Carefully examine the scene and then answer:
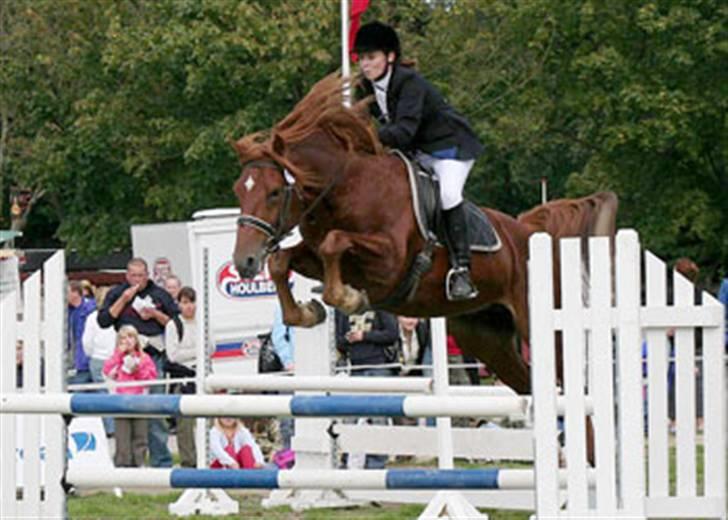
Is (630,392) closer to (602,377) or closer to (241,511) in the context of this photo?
(602,377)

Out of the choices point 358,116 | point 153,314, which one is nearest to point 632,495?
point 358,116

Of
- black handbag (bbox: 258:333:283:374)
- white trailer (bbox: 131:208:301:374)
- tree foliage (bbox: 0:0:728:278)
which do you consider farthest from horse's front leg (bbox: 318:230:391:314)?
tree foliage (bbox: 0:0:728:278)

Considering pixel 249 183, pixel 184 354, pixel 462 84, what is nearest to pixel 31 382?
pixel 249 183

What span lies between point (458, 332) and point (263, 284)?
5459 mm

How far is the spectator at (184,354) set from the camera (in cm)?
1281

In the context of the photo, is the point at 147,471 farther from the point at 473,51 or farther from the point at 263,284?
the point at 473,51

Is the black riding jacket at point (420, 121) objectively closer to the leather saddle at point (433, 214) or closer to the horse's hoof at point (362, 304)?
the leather saddle at point (433, 214)

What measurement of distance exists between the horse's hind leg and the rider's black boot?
512 millimetres

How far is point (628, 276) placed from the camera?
209 inches

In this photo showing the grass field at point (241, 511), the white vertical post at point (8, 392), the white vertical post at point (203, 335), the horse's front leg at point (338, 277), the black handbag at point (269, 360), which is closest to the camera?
the white vertical post at point (8, 392)

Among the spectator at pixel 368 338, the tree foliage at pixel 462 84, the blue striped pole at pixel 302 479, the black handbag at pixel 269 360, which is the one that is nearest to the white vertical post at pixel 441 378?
the black handbag at pixel 269 360

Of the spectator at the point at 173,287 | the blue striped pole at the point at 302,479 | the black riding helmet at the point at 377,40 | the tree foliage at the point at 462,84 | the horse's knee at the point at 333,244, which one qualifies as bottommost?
the blue striped pole at the point at 302,479

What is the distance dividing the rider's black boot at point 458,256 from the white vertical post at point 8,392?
2.45m

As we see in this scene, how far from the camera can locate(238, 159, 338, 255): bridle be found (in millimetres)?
7152
